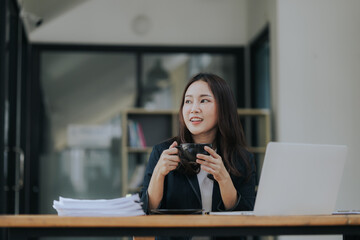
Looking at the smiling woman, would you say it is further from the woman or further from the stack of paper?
the stack of paper

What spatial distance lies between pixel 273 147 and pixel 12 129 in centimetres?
349

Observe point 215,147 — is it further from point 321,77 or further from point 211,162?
point 321,77

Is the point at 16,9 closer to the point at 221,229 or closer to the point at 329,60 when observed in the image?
the point at 329,60

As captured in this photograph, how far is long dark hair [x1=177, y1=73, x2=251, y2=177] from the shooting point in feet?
6.93

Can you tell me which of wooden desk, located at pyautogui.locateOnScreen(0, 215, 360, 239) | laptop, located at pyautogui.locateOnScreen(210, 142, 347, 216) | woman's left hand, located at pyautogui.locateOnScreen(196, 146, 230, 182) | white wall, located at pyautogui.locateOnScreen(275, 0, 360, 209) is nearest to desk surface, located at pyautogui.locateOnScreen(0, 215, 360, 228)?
wooden desk, located at pyautogui.locateOnScreen(0, 215, 360, 239)

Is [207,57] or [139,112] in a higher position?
[207,57]

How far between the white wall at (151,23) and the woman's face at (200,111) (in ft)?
12.1

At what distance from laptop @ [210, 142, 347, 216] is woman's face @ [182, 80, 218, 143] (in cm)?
57

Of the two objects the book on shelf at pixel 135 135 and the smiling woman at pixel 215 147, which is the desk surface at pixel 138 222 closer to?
the smiling woman at pixel 215 147

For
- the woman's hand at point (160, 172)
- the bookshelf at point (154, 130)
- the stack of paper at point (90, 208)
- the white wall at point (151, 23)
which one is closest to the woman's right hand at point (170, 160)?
the woman's hand at point (160, 172)

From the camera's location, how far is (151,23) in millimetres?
5746

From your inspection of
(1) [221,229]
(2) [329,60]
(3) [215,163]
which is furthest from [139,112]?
(1) [221,229]

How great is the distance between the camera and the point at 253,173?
211cm

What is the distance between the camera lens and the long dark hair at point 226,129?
83.2 inches
